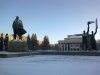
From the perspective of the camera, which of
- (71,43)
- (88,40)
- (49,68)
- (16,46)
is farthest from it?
(71,43)

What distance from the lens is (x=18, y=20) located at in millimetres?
29875

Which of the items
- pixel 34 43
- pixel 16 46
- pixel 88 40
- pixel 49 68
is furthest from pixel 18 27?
pixel 34 43

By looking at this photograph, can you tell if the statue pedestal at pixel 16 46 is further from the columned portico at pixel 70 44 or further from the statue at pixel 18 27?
the columned portico at pixel 70 44

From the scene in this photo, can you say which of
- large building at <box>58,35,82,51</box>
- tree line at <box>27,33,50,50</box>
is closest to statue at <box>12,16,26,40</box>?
tree line at <box>27,33,50,50</box>

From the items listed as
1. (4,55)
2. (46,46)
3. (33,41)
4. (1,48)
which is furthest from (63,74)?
(46,46)

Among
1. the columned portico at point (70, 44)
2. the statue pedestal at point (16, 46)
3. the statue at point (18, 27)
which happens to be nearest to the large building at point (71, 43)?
the columned portico at point (70, 44)

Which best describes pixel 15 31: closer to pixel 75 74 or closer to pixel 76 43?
pixel 75 74

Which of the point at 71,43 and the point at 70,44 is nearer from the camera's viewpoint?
the point at 71,43

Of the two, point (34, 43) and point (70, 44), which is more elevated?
point (34, 43)

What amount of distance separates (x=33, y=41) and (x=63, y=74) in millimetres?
60525

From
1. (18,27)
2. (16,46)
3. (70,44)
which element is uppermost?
(18,27)

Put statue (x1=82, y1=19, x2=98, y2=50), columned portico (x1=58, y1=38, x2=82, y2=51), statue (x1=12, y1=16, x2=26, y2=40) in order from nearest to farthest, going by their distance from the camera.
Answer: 1. statue (x1=12, y1=16, x2=26, y2=40)
2. statue (x1=82, y1=19, x2=98, y2=50)
3. columned portico (x1=58, y1=38, x2=82, y2=51)

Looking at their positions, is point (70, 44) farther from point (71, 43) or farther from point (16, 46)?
point (16, 46)

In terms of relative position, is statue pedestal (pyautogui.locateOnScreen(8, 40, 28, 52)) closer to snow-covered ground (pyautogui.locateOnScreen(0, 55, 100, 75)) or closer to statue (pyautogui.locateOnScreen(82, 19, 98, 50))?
statue (pyautogui.locateOnScreen(82, 19, 98, 50))
